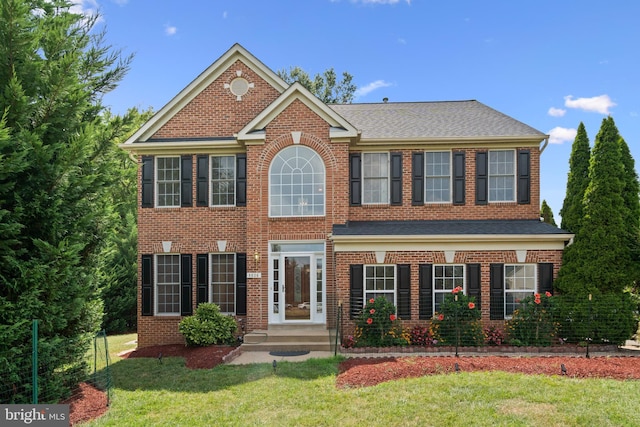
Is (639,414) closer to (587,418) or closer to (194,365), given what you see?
(587,418)

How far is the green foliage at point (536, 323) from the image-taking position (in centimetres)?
1193

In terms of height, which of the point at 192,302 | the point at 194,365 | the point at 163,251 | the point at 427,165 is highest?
the point at 427,165

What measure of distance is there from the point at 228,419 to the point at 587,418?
18.3 feet

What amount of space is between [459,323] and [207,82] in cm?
1082

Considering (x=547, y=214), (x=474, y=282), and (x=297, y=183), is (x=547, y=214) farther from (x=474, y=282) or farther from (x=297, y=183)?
(x=297, y=183)

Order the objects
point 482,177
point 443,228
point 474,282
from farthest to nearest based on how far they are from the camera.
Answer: point 482,177 → point 443,228 → point 474,282

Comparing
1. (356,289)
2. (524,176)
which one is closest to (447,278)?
(356,289)

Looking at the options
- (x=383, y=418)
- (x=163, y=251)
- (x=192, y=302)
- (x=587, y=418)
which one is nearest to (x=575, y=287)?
(x=587, y=418)

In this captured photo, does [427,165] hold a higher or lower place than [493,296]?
higher

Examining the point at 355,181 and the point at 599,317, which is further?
the point at 355,181

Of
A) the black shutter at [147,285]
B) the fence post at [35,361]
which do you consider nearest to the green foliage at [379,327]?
the black shutter at [147,285]

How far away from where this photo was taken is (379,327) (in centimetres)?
1190

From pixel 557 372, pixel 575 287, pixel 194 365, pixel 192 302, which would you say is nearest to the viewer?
pixel 557 372

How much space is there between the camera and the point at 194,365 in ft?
36.0
